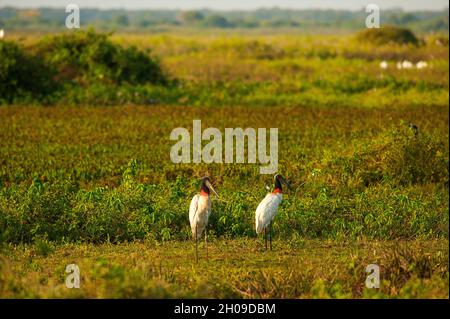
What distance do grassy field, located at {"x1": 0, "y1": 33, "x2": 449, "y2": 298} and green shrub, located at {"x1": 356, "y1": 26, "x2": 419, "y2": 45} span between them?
16544 millimetres

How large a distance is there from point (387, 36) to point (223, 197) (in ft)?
98.4

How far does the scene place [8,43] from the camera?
2217 cm

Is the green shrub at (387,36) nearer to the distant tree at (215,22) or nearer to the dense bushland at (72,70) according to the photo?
the dense bushland at (72,70)

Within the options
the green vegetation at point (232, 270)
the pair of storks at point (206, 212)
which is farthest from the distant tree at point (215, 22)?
the pair of storks at point (206, 212)

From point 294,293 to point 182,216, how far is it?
2790 mm

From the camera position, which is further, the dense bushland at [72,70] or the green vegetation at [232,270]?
the dense bushland at [72,70]

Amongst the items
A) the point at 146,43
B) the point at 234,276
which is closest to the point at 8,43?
the point at 234,276

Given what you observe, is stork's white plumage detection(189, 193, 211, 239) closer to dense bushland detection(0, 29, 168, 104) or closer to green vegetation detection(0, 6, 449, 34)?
dense bushland detection(0, 29, 168, 104)

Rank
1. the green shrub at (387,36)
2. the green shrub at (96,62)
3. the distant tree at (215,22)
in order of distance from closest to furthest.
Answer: the green shrub at (96,62)
the green shrub at (387,36)
the distant tree at (215,22)

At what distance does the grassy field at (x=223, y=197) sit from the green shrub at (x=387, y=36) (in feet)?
54.3

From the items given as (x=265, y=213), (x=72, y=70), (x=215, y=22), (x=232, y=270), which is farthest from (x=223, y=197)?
(x=215, y=22)

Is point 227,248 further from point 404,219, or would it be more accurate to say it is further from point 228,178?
point 228,178

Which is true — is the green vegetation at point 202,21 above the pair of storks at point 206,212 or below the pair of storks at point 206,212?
below

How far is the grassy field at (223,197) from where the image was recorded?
7.53 metres
